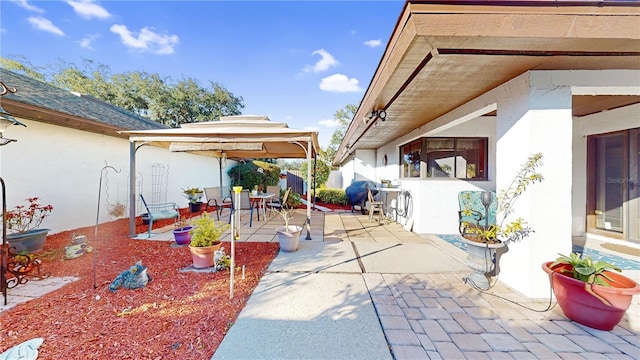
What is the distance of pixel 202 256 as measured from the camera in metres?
3.62

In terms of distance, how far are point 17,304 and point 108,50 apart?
54.7ft

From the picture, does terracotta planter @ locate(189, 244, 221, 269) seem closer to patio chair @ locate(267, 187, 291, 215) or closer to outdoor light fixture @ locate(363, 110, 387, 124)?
patio chair @ locate(267, 187, 291, 215)

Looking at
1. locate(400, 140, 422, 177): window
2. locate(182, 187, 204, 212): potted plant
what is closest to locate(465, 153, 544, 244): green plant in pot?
locate(400, 140, 422, 177): window

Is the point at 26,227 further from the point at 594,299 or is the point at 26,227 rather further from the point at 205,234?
the point at 594,299

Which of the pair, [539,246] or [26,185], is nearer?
[539,246]

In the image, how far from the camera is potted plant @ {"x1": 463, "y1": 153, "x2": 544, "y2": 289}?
9.57 ft

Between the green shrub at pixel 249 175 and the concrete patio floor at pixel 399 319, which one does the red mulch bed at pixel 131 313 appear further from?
the green shrub at pixel 249 175

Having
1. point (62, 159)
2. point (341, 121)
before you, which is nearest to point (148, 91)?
point (341, 121)

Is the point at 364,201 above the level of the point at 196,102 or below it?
below

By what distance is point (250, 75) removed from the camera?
1204cm

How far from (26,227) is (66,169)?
5.50 feet

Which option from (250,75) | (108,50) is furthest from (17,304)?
(108,50)

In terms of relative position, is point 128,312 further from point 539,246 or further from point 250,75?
point 250,75

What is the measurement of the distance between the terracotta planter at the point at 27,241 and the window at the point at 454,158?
807 centimetres
